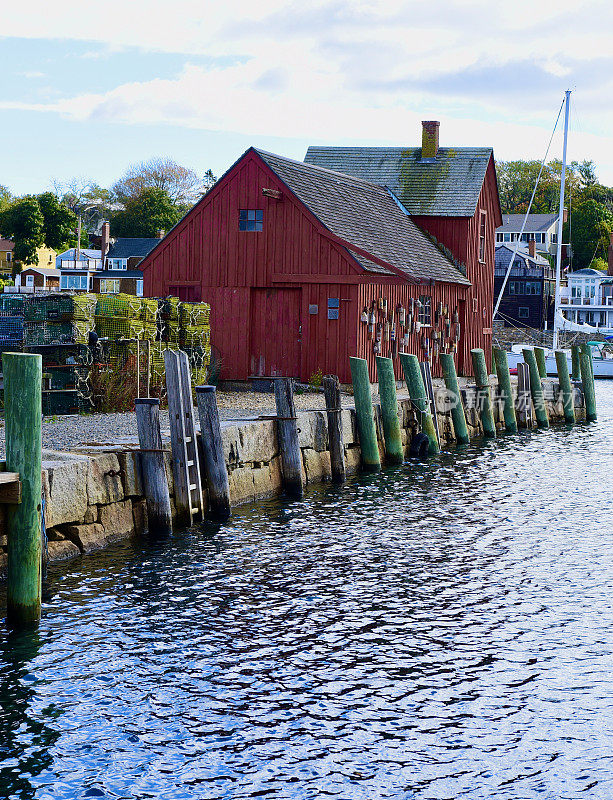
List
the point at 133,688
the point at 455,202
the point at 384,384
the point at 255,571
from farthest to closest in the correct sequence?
the point at 455,202 < the point at 384,384 < the point at 255,571 < the point at 133,688

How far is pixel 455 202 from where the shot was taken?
33375 mm

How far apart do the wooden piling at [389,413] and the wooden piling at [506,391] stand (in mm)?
7536

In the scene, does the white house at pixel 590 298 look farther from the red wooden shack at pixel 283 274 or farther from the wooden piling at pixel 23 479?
the wooden piling at pixel 23 479

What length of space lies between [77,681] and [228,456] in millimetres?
6836

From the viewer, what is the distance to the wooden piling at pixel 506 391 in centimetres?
2666

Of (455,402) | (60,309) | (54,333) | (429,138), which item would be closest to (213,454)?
(54,333)

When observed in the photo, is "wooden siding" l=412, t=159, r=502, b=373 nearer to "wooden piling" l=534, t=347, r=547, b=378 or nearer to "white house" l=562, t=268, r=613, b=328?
"wooden piling" l=534, t=347, r=547, b=378

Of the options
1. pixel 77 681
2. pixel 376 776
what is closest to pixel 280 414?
pixel 77 681

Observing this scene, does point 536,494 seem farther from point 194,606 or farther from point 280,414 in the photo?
point 194,606

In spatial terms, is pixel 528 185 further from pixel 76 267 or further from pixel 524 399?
pixel 524 399

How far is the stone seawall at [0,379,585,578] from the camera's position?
441 inches

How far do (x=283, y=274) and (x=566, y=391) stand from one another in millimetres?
10156

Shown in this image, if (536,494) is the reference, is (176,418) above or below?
above

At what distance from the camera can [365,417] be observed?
61.6 feet
